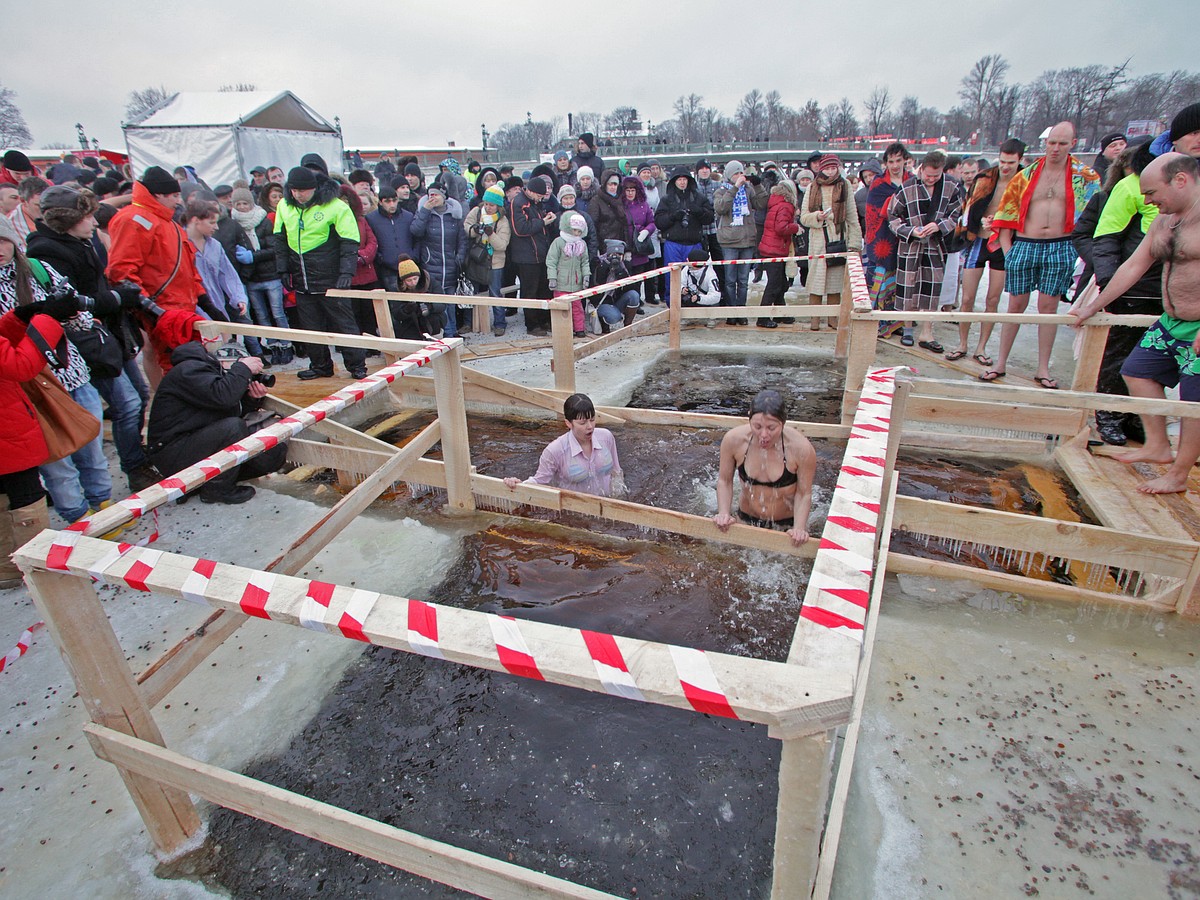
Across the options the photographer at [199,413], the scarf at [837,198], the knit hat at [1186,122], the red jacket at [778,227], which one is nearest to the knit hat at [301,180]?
the photographer at [199,413]

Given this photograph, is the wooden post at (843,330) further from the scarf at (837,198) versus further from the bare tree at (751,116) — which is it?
the bare tree at (751,116)

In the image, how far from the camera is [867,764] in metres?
2.48

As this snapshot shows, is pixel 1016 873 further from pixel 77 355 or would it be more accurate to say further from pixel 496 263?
pixel 496 263

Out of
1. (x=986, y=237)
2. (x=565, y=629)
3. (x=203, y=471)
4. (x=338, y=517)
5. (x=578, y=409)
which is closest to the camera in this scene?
(x=565, y=629)

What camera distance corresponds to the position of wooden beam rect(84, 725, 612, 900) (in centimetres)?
166

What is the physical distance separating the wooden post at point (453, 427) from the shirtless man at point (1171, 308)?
4.33m

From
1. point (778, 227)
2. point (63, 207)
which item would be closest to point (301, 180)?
point (63, 207)

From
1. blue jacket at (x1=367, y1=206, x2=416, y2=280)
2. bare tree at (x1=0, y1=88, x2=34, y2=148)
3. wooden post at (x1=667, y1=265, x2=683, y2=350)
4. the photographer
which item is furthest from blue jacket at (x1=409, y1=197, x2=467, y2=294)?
bare tree at (x1=0, y1=88, x2=34, y2=148)

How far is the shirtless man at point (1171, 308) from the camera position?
3846 millimetres

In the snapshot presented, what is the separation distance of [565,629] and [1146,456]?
16.3 ft

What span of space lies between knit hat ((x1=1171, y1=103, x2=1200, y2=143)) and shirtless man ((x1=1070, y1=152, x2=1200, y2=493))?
953 mm

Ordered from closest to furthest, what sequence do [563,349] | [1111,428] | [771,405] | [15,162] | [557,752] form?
[557,752], [771,405], [1111,428], [563,349], [15,162]

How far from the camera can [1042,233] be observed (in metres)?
6.09

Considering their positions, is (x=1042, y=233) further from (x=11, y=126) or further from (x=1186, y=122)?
(x=11, y=126)
